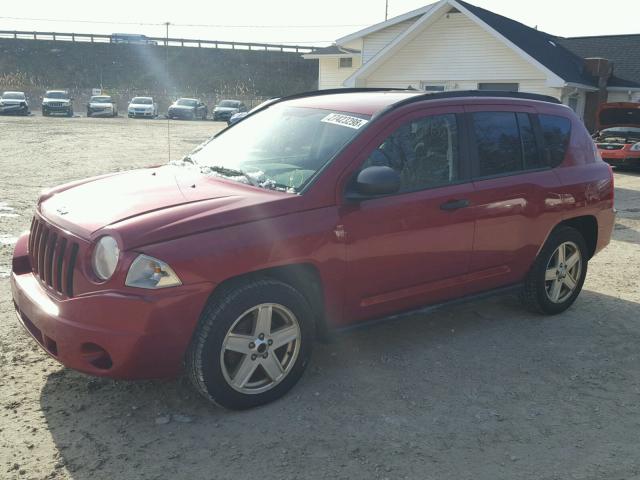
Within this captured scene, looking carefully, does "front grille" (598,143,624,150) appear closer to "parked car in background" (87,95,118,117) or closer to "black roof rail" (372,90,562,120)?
"black roof rail" (372,90,562,120)

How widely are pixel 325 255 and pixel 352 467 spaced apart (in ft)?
4.03

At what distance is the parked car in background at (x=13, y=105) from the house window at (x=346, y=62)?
19290 mm

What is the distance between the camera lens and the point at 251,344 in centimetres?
354

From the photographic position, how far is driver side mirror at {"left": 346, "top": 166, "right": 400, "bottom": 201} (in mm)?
3707

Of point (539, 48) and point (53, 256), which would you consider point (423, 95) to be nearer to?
point (53, 256)

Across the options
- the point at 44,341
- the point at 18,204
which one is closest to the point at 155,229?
the point at 44,341

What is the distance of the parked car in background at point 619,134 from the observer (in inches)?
679

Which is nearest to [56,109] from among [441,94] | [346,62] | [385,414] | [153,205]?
[346,62]

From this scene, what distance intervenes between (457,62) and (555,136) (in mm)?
16495

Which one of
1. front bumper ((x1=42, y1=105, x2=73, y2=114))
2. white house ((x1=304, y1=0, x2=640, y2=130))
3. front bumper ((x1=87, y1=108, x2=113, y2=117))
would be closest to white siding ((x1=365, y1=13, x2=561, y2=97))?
white house ((x1=304, y1=0, x2=640, y2=130))

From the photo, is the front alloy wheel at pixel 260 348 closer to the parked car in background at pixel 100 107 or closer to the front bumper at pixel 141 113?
the parked car in background at pixel 100 107

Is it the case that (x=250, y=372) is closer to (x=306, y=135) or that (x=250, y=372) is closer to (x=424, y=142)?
(x=306, y=135)

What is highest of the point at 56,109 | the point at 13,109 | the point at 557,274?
the point at 56,109

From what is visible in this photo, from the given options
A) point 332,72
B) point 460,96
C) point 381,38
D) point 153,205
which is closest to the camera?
point 153,205
